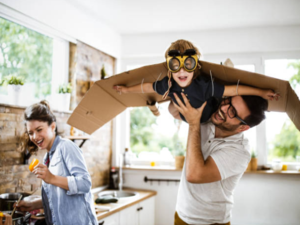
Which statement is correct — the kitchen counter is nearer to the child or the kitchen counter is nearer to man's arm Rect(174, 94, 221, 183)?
man's arm Rect(174, 94, 221, 183)

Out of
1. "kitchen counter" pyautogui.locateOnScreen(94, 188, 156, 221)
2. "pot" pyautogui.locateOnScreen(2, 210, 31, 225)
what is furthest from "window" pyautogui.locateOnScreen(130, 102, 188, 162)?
"pot" pyautogui.locateOnScreen(2, 210, 31, 225)

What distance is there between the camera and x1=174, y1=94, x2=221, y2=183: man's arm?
137 cm

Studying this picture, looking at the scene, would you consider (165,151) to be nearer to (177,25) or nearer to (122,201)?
(122,201)

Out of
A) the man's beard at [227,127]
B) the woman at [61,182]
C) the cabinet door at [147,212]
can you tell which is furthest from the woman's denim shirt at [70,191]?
the cabinet door at [147,212]

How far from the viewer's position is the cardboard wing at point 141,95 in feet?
4.17

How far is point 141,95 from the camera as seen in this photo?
5.40 feet

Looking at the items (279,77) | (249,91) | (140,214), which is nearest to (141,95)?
(249,91)

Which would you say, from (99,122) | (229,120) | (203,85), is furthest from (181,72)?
(99,122)

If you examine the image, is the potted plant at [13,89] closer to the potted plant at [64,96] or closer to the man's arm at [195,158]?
the potted plant at [64,96]

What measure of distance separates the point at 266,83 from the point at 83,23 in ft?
7.55

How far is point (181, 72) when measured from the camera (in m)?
1.26

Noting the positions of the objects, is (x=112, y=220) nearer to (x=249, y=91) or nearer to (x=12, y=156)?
(x=12, y=156)

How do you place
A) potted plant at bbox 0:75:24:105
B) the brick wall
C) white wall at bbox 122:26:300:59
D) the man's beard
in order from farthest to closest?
white wall at bbox 122:26:300:59 → potted plant at bbox 0:75:24:105 → the brick wall → the man's beard

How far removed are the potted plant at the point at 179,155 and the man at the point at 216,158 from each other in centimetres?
191
